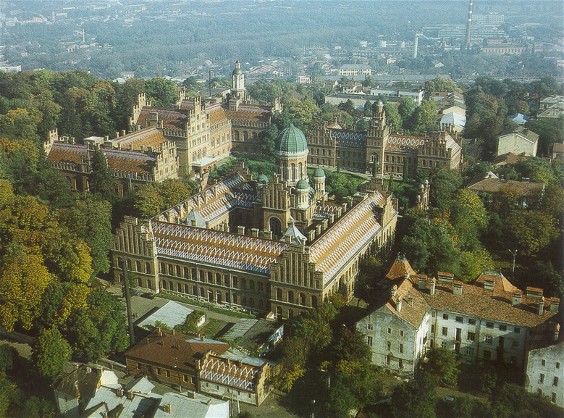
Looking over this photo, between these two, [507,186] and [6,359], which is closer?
[6,359]

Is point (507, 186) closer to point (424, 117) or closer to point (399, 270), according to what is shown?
point (399, 270)

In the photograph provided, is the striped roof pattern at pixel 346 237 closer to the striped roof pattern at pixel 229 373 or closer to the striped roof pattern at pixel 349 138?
the striped roof pattern at pixel 229 373

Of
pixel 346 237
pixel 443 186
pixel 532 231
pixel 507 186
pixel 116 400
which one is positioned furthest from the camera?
pixel 443 186

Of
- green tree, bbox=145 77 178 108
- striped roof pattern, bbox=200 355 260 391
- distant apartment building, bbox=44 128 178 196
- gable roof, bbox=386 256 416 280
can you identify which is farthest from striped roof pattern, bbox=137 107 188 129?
striped roof pattern, bbox=200 355 260 391

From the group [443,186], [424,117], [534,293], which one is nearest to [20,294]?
[534,293]

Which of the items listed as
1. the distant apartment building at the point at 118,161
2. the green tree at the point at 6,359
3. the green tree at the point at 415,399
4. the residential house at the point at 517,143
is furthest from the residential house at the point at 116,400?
the residential house at the point at 517,143

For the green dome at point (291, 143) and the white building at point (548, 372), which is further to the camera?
the green dome at point (291, 143)

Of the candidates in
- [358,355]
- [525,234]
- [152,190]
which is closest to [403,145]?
[525,234]
